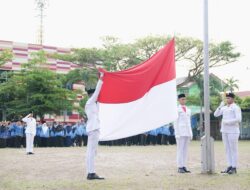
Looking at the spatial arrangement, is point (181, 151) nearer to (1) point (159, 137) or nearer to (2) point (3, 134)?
(2) point (3, 134)

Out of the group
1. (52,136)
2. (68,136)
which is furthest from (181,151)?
(68,136)

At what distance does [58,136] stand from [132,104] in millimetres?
19128

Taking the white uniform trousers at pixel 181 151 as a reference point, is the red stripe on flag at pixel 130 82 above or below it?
above

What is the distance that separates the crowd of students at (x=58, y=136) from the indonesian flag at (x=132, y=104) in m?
17.5

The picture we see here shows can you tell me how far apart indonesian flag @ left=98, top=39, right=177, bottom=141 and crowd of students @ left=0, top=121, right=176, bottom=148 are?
57.5ft

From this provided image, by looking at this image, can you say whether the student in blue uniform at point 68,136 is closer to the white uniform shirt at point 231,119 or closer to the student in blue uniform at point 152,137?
the student in blue uniform at point 152,137

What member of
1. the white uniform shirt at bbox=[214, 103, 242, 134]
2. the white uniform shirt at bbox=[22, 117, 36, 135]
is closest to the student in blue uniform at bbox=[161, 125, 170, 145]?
the white uniform shirt at bbox=[22, 117, 36, 135]

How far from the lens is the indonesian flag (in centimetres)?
894

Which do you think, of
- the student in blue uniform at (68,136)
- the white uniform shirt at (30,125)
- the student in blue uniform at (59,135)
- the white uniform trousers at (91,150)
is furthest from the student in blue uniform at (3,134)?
the white uniform trousers at (91,150)

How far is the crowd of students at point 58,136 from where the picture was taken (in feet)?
84.3

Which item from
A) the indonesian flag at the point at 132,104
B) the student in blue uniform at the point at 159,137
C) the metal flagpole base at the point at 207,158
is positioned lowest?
the metal flagpole base at the point at 207,158

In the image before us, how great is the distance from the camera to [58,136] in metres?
27.5

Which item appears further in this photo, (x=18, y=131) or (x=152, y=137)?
(x=152, y=137)

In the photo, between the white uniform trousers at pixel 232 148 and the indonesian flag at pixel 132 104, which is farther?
the white uniform trousers at pixel 232 148
